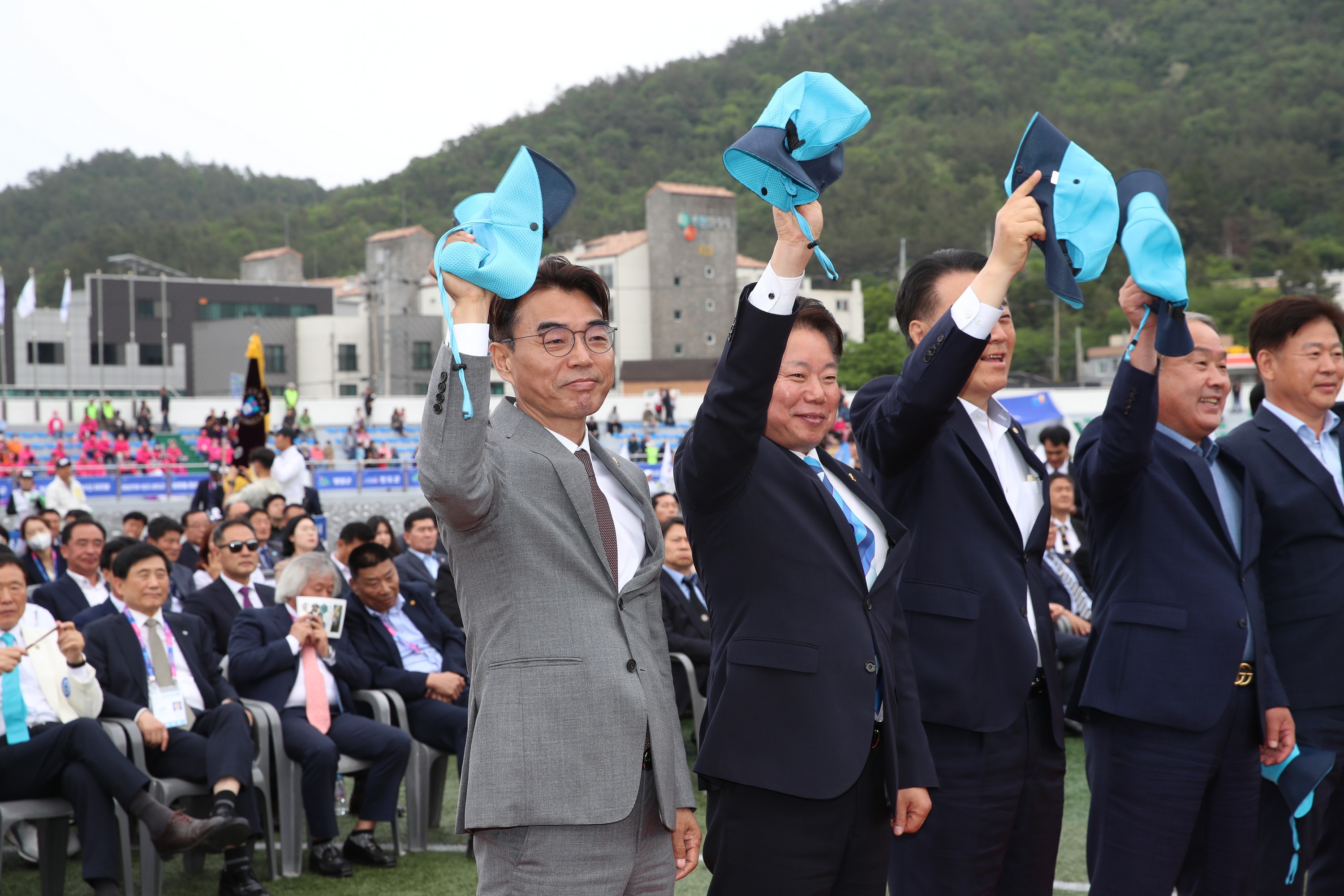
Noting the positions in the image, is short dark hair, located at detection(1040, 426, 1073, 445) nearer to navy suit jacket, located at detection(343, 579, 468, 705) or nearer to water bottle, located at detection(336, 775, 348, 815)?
navy suit jacket, located at detection(343, 579, 468, 705)

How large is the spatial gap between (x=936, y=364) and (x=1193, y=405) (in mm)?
986

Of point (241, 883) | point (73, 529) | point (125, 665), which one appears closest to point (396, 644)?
point (125, 665)

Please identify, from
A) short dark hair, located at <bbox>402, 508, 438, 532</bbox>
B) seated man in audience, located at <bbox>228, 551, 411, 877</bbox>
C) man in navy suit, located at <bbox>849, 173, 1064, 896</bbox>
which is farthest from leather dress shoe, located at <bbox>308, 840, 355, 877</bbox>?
man in navy suit, located at <bbox>849, 173, 1064, 896</bbox>

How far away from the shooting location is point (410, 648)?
556 cm

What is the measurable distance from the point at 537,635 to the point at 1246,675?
6.04ft

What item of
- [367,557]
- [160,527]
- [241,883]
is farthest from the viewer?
[160,527]

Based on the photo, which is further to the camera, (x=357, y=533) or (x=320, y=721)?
(x=357, y=533)

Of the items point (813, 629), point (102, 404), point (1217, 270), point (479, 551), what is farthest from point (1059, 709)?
point (1217, 270)

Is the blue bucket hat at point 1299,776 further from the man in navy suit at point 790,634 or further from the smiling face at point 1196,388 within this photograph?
the man in navy suit at point 790,634

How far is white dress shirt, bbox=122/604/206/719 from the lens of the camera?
4.68 meters

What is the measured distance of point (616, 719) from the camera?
1.92 m

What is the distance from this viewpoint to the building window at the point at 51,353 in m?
49.9

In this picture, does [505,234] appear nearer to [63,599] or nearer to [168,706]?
[168,706]

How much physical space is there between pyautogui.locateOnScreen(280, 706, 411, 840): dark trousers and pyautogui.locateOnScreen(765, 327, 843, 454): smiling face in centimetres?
319
